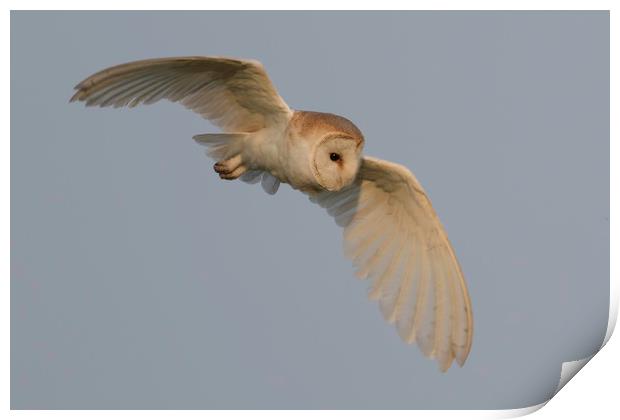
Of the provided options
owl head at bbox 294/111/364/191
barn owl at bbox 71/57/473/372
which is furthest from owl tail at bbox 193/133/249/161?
owl head at bbox 294/111/364/191

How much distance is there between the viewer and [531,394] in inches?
82.6

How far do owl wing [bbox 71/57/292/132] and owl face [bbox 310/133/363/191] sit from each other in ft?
0.45

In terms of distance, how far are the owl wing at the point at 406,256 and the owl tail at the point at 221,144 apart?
244mm

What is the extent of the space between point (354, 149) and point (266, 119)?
0.22 metres

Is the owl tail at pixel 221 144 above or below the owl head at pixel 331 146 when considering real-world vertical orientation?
above

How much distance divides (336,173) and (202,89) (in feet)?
1.09

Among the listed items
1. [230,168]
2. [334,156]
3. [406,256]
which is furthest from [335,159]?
[406,256]

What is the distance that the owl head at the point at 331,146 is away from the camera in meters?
1.69

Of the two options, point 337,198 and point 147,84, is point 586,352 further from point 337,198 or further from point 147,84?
point 147,84

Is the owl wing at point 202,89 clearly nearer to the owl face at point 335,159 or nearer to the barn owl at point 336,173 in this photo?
the barn owl at point 336,173

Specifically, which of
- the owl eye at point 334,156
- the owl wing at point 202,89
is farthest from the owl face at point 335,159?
the owl wing at point 202,89

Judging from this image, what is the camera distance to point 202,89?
1.85 metres

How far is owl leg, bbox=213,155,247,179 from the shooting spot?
1.89 metres
